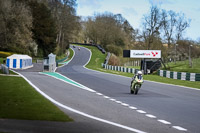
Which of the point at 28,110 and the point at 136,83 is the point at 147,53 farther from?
the point at 28,110

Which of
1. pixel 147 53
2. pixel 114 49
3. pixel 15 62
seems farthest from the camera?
pixel 114 49

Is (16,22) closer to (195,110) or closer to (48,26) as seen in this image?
(48,26)

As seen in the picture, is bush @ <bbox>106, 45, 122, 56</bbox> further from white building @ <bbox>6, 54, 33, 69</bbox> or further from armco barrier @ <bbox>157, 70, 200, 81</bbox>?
armco barrier @ <bbox>157, 70, 200, 81</bbox>

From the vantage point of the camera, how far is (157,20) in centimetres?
8069

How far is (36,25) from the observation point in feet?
291

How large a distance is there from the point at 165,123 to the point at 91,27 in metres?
121

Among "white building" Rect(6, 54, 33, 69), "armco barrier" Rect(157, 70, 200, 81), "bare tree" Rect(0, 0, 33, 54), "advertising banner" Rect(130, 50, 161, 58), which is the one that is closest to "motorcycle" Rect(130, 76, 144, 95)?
"armco barrier" Rect(157, 70, 200, 81)

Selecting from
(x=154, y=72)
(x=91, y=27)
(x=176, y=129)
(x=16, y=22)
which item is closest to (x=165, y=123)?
(x=176, y=129)

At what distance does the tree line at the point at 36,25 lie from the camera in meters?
72.8

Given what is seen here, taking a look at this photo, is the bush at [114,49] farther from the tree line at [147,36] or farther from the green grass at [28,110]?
the green grass at [28,110]

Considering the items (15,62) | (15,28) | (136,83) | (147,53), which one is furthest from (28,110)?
(15,28)

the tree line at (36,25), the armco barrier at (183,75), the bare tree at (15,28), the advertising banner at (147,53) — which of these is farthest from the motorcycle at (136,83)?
the bare tree at (15,28)

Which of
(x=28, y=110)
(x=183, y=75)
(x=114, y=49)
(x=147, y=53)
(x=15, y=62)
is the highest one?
(x=114, y=49)

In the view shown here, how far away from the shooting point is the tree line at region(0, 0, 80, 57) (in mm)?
72812
